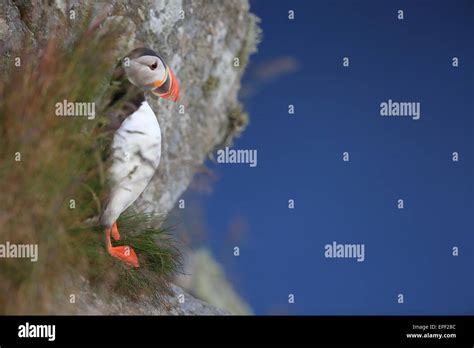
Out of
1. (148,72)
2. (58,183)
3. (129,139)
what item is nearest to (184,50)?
(148,72)

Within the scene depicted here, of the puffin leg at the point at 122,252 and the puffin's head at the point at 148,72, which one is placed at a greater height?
the puffin's head at the point at 148,72

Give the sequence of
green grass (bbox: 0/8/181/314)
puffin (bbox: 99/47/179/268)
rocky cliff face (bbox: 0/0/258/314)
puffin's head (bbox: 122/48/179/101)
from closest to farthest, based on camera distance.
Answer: green grass (bbox: 0/8/181/314), puffin (bbox: 99/47/179/268), puffin's head (bbox: 122/48/179/101), rocky cliff face (bbox: 0/0/258/314)

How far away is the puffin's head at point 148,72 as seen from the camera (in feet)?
11.8

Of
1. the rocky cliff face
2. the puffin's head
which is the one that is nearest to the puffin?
the puffin's head

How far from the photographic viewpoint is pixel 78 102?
333 cm

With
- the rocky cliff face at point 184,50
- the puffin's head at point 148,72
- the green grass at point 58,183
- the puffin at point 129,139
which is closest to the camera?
the green grass at point 58,183

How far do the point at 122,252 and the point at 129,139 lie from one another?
0.51 metres

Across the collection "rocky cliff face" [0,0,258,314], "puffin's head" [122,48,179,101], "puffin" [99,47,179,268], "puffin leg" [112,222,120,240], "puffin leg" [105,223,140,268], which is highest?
"rocky cliff face" [0,0,258,314]

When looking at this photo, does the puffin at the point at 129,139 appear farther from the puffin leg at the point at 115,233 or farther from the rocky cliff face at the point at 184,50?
the rocky cliff face at the point at 184,50

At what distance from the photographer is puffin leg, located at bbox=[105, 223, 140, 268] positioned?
344 centimetres

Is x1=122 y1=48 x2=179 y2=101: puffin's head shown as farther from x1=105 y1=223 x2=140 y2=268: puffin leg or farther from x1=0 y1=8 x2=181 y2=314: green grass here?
x1=105 y1=223 x2=140 y2=268: puffin leg

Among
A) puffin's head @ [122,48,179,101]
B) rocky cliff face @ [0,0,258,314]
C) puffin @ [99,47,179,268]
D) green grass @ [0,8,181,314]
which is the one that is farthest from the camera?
rocky cliff face @ [0,0,258,314]

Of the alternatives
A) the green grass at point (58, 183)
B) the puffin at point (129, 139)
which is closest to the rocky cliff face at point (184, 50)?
the green grass at point (58, 183)

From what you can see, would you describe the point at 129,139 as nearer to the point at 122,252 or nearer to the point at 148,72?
the point at 148,72
